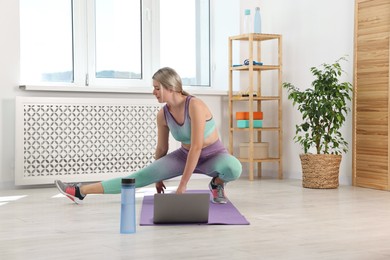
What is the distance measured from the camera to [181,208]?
2842 mm

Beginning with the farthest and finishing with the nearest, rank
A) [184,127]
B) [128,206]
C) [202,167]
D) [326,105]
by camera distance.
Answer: [326,105], [202,167], [184,127], [128,206]

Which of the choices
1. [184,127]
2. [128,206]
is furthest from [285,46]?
[128,206]

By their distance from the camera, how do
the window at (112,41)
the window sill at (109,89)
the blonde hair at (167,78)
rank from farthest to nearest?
the window at (112,41) → the window sill at (109,89) → the blonde hair at (167,78)

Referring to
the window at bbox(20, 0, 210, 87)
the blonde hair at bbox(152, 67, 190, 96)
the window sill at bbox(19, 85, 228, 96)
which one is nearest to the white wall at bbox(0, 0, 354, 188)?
the window sill at bbox(19, 85, 228, 96)

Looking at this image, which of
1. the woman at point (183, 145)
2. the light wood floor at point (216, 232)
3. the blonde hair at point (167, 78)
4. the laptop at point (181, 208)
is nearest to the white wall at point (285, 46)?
the light wood floor at point (216, 232)

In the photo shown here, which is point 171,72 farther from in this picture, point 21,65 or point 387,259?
point 21,65

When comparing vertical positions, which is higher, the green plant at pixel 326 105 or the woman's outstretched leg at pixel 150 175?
the green plant at pixel 326 105

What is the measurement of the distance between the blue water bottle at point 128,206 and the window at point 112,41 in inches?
93.7

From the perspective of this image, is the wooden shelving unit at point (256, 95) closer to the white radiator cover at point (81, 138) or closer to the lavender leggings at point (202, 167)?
the white radiator cover at point (81, 138)

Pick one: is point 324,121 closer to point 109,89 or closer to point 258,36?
point 258,36

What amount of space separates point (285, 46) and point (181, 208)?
2.80 m

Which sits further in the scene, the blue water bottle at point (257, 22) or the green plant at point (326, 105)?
the blue water bottle at point (257, 22)

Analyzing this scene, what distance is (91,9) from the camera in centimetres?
496

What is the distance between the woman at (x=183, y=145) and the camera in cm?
324
